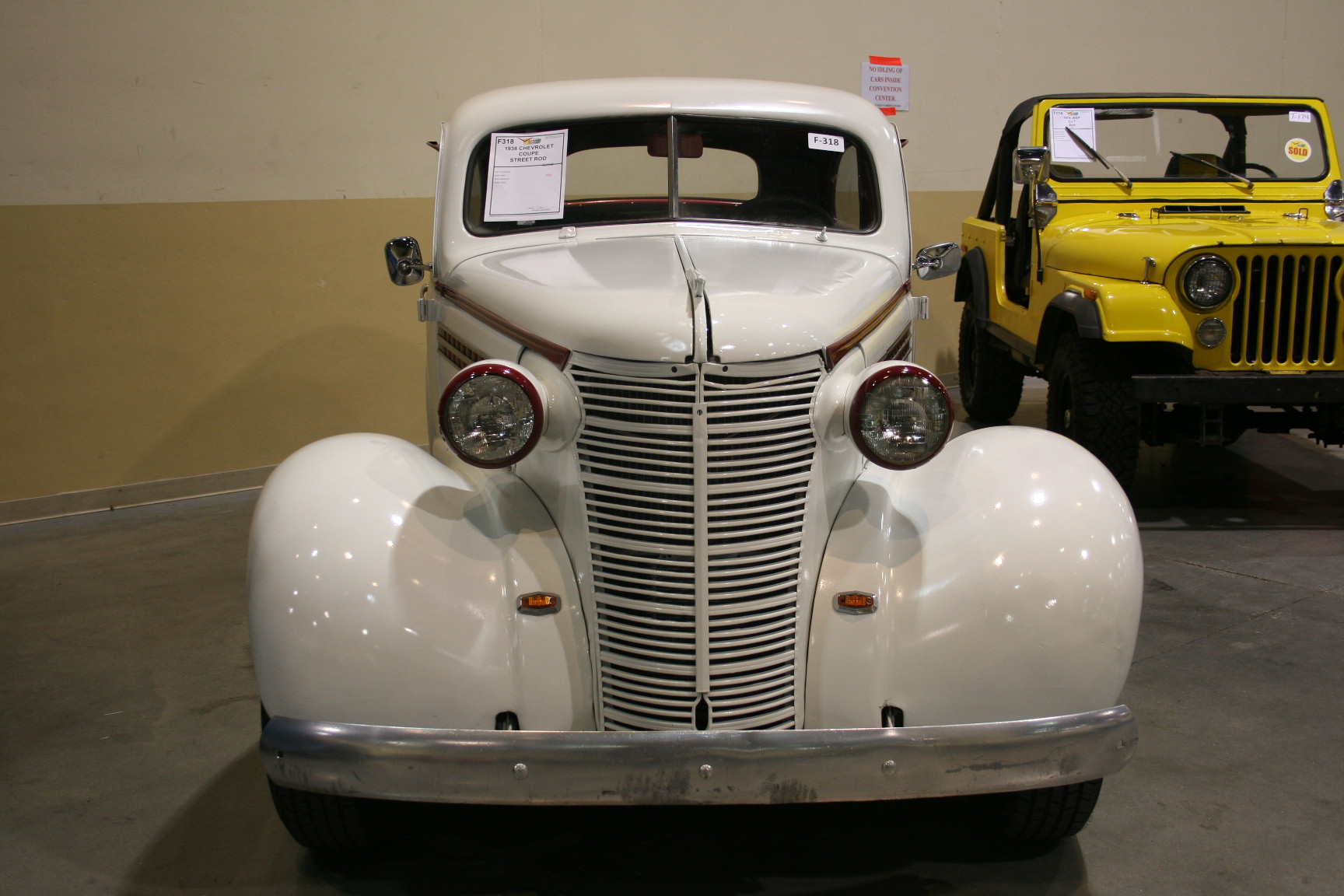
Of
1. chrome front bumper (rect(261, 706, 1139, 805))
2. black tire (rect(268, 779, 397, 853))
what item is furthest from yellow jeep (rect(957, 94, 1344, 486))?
black tire (rect(268, 779, 397, 853))

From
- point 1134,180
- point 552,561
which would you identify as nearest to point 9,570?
point 552,561

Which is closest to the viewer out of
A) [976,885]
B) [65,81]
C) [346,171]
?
[976,885]

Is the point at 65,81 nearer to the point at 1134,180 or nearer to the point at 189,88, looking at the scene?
the point at 189,88

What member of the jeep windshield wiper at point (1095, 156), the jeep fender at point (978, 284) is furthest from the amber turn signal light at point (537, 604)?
the jeep fender at point (978, 284)

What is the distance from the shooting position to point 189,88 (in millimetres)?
4793

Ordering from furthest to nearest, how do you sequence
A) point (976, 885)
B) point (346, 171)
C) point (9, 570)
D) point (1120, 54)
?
point (1120, 54) < point (346, 171) < point (9, 570) < point (976, 885)

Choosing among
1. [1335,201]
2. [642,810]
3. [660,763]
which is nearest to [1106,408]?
[1335,201]

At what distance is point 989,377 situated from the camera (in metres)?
6.35

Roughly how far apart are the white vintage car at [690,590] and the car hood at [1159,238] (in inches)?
99.8

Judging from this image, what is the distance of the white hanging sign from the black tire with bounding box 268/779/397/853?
19.3 ft

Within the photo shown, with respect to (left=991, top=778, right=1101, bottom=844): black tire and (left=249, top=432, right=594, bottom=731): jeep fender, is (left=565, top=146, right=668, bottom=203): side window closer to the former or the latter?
(left=249, top=432, right=594, bottom=731): jeep fender

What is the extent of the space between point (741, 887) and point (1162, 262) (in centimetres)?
330

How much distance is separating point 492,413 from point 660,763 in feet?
2.31

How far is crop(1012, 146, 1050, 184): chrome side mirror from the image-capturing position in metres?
4.85
